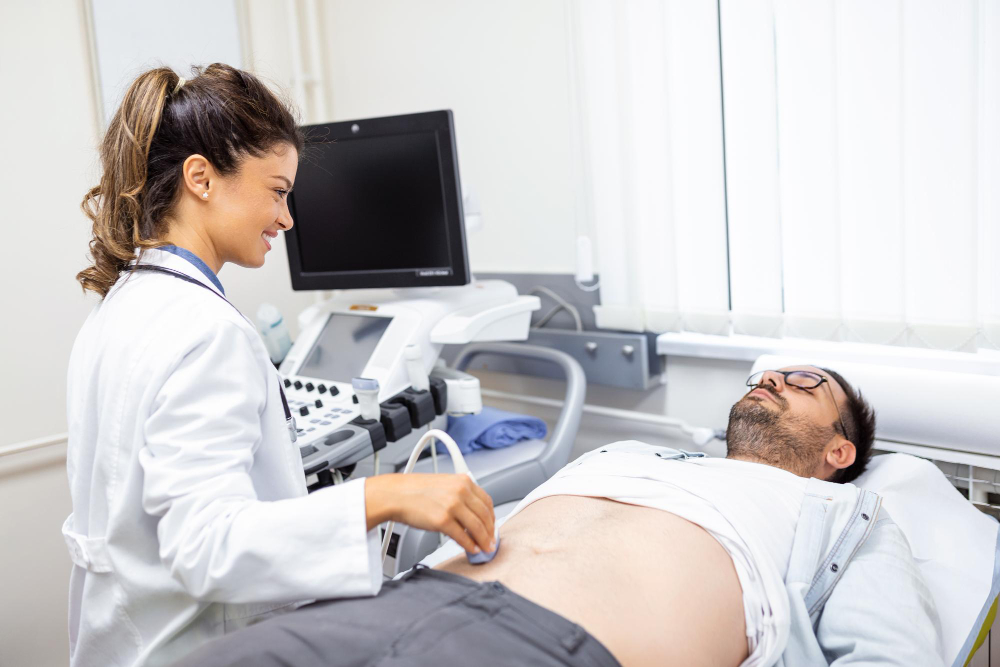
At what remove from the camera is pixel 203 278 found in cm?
95

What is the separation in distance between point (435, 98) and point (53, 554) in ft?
5.93

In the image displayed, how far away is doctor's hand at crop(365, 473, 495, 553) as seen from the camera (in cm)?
84

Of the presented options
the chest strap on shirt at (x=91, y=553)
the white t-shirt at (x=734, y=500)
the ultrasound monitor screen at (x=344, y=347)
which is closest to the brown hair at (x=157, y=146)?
the chest strap on shirt at (x=91, y=553)

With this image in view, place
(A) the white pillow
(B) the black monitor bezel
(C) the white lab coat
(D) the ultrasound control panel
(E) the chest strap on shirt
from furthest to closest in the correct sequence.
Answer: (B) the black monitor bezel < (D) the ultrasound control panel < (A) the white pillow < (E) the chest strap on shirt < (C) the white lab coat

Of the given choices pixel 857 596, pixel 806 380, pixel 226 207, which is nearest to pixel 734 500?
pixel 857 596

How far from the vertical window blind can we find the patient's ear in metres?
0.29

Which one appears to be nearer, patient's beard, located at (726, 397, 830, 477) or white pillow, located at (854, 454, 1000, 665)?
white pillow, located at (854, 454, 1000, 665)

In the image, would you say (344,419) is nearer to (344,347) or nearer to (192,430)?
(344,347)

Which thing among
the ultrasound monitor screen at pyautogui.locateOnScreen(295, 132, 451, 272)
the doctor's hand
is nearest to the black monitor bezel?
the ultrasound monitor screen at pyautogui.locateOnScreen(295, 132, 451, 272)

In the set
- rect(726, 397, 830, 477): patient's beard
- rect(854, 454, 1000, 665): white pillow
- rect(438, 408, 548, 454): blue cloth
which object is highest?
rect(726, 397, 830, 477): patient's beard

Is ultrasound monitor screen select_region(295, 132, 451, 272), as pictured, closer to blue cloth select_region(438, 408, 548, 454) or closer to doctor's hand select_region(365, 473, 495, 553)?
blue cloth select_region(438, 408, 548, 454)

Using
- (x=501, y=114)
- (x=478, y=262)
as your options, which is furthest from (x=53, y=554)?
(x=501, y=114)

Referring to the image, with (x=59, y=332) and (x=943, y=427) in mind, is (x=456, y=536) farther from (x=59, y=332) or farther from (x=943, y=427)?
(x=59, y=332)

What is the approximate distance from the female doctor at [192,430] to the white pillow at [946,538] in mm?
832
